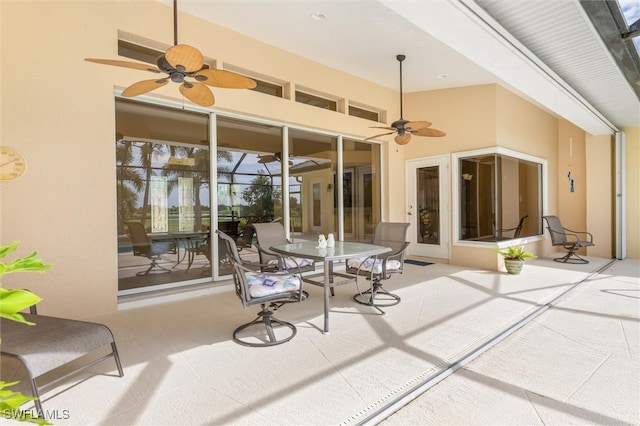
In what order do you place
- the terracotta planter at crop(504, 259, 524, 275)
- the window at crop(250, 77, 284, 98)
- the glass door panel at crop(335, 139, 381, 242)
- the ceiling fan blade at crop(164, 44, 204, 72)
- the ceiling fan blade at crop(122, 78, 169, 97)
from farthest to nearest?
1. the glass door panel at crop(335, 139, 381, 242)
2. the terracotta planter at crop(504, 259, 524, 275)
3. the window at crop(250, 77, 284, 98)
4. the ceiling fan blade at crop(122, 78, 169, 97)
5. the ceiling fan blade at crop(164, 44, 204, 72)

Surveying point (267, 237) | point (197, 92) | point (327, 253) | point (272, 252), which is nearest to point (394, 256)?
point (327, 253)

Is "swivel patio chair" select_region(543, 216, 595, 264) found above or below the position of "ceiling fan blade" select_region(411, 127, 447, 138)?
below

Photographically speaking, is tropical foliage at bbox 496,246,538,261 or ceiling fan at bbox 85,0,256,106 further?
tropical foliage at bbox 496,246,538,261

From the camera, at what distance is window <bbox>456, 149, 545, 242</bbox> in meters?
6.62

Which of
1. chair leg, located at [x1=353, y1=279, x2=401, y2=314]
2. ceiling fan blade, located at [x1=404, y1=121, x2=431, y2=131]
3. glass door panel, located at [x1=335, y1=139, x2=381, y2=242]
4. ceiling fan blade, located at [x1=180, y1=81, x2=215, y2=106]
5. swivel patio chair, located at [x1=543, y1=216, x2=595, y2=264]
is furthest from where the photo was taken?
swivel patio chair, located at [x1=543, y1=216, x2=595, y2=264]

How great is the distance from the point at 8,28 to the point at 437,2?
4.06 m

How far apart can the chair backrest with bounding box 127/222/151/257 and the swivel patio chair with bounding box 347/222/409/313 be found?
2.71 meters

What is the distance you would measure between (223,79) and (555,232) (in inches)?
297

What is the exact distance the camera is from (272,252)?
413 centimetres

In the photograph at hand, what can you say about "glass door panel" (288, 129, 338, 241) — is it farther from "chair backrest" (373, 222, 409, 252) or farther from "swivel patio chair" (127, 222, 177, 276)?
"swivel patio chair" (127, 222, 177, 276)

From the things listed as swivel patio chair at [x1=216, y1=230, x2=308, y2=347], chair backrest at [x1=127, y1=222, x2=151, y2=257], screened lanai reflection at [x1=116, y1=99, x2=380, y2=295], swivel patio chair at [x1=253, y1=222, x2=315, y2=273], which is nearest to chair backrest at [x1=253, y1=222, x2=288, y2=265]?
swivel patio chair at [x1=253, y1=222, x2=315, y2=273]

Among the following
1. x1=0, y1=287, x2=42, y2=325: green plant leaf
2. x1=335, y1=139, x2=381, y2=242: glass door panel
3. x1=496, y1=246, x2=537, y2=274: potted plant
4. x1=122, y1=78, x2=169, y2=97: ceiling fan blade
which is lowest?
x1=496, y1=246, x2=537, y2=274: potted plant

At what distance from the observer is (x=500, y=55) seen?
12.5 ft

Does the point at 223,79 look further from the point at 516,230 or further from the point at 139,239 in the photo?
the point at 516,230
